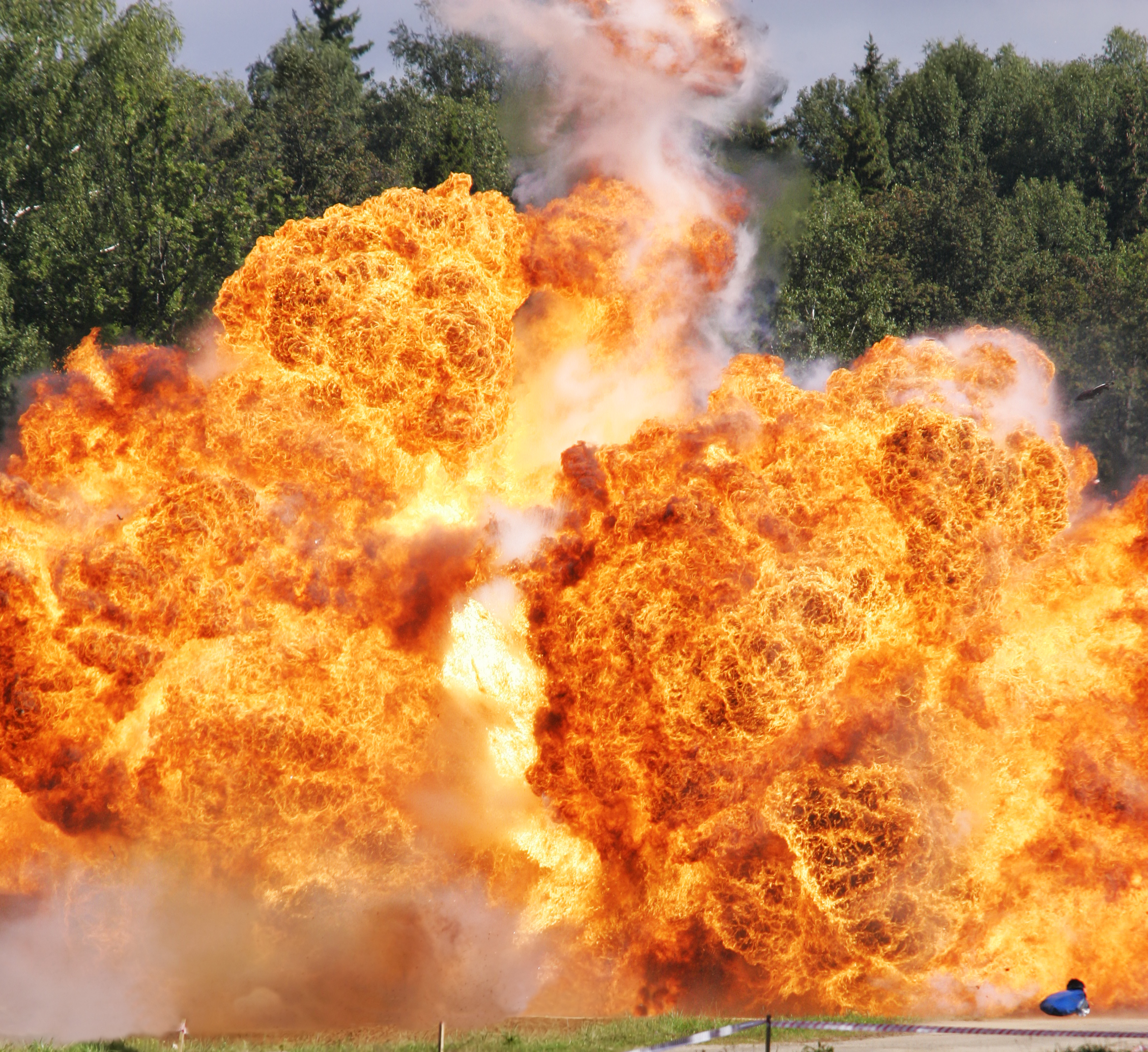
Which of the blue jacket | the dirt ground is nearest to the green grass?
the dirt ground

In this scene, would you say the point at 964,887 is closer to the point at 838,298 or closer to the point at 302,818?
the point at 302,818

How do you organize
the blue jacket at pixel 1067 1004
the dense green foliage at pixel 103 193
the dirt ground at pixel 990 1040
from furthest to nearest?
the dense green foliage at pixel 103 193 < the blue jacket at pixel 1067 1004 < the dirt ground at pixel 990 1040

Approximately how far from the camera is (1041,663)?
17.6 m

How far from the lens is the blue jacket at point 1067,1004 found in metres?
16.0

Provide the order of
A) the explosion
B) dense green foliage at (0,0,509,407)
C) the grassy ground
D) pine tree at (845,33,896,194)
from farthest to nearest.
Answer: pine tree at (845,33,896,194), dense green foliage at (0,0,509,407), the explosion, the grassy ground

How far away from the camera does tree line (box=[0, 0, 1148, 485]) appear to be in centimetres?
3231

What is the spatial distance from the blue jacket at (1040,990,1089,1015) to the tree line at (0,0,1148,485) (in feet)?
45.5

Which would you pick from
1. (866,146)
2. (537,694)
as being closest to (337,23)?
(866,146)

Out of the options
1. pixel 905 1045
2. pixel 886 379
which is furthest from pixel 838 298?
pixel 905 1045

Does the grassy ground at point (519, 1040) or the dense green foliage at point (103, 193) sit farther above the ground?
the dense green foliage at point (103, 193)

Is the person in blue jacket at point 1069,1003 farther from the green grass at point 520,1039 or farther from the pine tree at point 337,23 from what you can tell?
the pine tree at point 337,23

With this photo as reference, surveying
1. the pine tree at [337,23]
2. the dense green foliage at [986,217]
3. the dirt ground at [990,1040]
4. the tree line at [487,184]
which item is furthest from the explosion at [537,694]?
the pine tree at [337,23]

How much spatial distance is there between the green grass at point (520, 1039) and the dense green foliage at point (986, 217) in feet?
62.9

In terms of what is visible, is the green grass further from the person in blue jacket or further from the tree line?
the tree line
